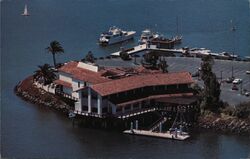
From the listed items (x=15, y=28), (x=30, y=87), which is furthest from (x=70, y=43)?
(x=30, y=87)

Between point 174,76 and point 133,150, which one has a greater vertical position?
point 174,76

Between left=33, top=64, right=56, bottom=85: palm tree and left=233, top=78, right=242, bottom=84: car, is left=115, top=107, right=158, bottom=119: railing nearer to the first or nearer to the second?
left=233, top=78, right=242, bottom=84: car

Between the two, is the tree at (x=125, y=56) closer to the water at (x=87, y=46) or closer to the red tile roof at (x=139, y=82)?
the water at (x=87, y=46)

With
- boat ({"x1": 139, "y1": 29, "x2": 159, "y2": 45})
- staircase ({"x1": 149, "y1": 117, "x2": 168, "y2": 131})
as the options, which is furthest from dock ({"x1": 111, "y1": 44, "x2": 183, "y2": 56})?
staircase ({"x1": 149, "y1": 117, "x2": 168, "y2": 131})

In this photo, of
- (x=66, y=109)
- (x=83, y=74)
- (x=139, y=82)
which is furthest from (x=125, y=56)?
(x=139, y=82)

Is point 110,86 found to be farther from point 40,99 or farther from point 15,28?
point 15,28

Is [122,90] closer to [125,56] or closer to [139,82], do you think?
[139,82]
